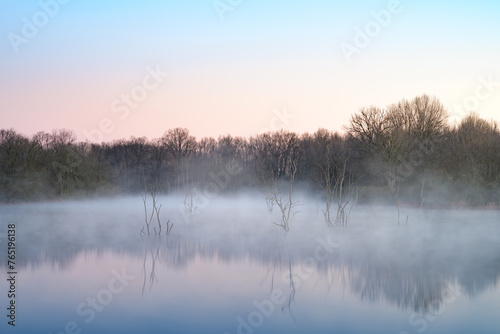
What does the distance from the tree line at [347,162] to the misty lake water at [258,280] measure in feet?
14.8

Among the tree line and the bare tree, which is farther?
the bare tree

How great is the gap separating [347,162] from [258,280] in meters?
22.8

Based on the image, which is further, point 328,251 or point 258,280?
point 328,251

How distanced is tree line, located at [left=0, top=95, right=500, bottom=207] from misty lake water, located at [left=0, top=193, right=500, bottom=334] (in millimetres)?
4515

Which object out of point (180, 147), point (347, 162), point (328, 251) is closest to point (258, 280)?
point (328, 251)

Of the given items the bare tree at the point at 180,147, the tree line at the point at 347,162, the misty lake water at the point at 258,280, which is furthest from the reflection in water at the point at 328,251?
the bare tree at the point at 180,147

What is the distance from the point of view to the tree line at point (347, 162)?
26.4m

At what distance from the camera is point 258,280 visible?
10031mm

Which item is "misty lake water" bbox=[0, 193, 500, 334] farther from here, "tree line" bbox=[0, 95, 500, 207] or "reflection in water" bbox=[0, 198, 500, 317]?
"tree line" bbox=[0, 95, 500, 207]

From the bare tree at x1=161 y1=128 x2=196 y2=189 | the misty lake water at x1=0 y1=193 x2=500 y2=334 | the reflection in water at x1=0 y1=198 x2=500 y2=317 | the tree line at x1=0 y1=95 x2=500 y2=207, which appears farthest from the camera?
the bare tree at x1=161 y1=128 x2=196 y2=189

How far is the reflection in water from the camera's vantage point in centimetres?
942

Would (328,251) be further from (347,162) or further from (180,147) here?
(180,147)

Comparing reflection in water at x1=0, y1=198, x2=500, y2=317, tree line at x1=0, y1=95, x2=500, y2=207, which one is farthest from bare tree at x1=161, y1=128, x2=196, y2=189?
reflection in water at x1=0, y1=198, x2=500, y2=317

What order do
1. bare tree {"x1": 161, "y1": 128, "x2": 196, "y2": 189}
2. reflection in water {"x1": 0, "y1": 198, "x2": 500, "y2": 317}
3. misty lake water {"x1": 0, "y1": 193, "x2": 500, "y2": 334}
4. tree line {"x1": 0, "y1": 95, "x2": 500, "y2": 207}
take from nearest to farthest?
misty lake water {"x1": 0, "y1": 193, "x2": 500, "y2": 334}, reflection in water {"x1": 0, "y1": 198, "x2": 500, "y2": 317}, tree line {"x1": 0, "y1": 95, "x2": 500, "y2": 207}, bare tree {"x1": 161, "y1": 128, "x2": 196, "y2": 189}
